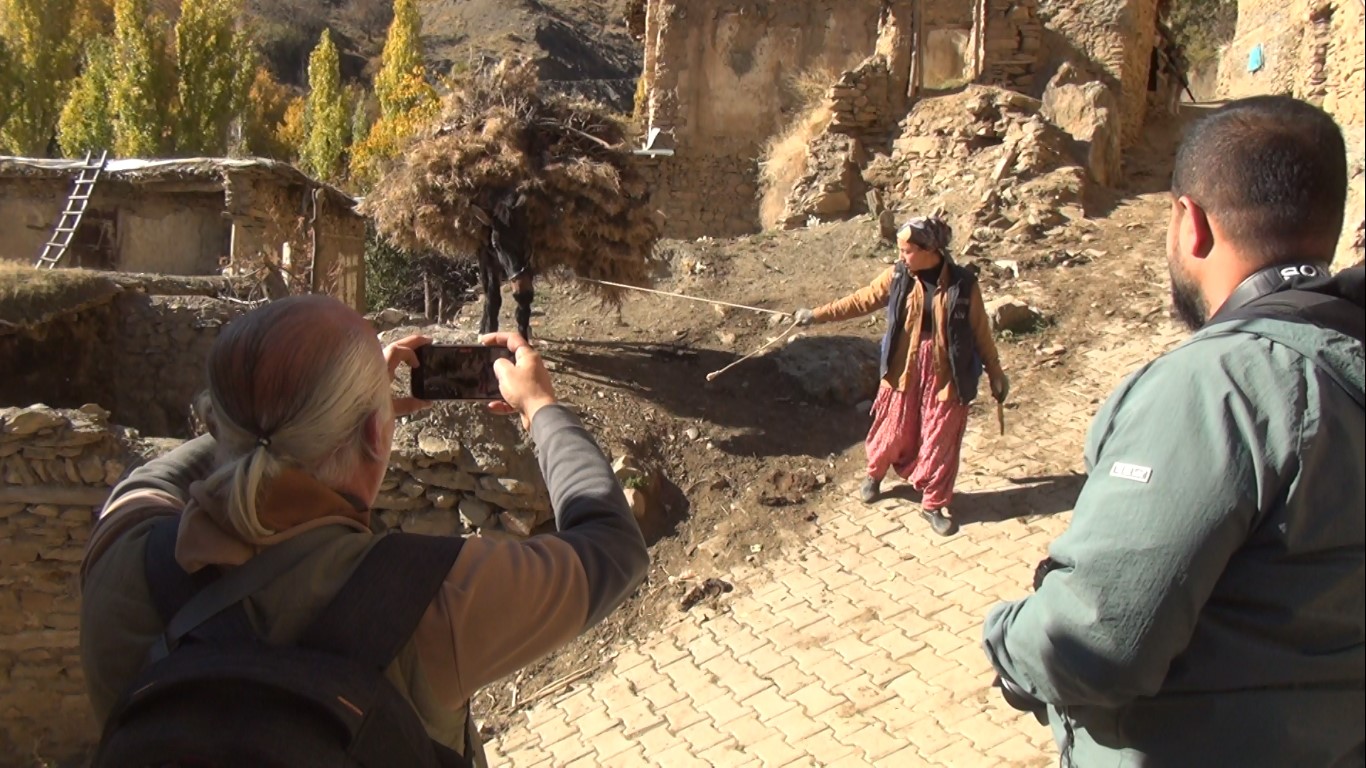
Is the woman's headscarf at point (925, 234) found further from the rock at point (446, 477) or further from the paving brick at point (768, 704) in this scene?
the rock at point (446, 477)

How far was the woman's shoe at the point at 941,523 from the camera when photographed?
5.77 metres

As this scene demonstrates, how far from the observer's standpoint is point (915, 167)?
1201 centimetres

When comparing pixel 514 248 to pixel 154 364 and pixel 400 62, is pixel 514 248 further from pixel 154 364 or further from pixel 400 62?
pixel 400 62

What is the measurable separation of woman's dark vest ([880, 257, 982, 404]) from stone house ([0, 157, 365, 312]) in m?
8.45

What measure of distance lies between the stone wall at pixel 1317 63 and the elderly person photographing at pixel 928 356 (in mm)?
1907

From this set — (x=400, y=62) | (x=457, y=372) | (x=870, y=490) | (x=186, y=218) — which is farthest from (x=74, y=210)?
(x=400, y=62)

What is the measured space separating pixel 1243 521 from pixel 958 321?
412 centimetres

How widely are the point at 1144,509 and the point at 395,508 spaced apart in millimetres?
5540

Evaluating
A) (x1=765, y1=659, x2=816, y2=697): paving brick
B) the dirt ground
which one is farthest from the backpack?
the dirt ground

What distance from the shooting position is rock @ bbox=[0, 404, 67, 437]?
5.96 meters

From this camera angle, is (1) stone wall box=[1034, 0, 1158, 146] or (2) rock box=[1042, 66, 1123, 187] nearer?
(2) rock box=[1042, 66, 1123, 187]

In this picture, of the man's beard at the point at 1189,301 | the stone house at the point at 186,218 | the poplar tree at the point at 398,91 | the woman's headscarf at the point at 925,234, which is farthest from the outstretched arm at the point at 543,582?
the poplar tree at the point at 398,91

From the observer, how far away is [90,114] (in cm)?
2670

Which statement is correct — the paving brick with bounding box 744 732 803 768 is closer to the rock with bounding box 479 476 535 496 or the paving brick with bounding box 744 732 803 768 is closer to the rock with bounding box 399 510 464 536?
the rock with bounding box 479 476 535 496
